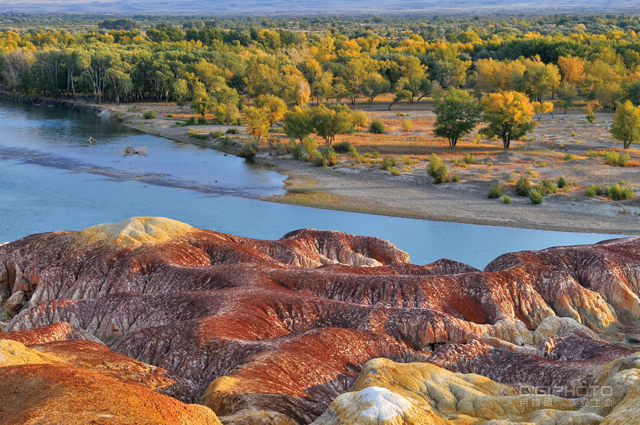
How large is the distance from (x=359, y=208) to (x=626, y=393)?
143ft

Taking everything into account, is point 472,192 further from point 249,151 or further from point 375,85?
point 375,85

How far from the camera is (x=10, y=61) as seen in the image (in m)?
130

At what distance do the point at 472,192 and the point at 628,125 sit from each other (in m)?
26.4

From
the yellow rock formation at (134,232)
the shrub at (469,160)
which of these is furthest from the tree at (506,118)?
the yellow rock formation at (134,232)

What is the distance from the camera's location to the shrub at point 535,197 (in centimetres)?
5874

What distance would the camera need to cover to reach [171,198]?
208ft

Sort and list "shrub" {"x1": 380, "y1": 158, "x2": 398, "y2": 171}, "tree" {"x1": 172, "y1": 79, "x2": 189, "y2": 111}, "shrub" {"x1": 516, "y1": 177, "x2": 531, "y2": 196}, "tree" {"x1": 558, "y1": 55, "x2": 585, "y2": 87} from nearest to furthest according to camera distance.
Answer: "shrub" {"x1": 516, "y1": 177, "x2": 531, "y2": 196}
"shrub" {"x1": 380, "y1": 158, "x2": 398, "y2": 171}
"tree" {"x1": 558, "y1": 55, "x2": 585, "y2": 87}
"tree" {"x1": 172, "y1": 79, "x2": 189, "y2": 111}

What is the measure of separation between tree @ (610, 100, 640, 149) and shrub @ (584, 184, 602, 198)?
19.5 m

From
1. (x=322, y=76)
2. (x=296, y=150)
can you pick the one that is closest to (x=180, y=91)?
(x=322, y=76)

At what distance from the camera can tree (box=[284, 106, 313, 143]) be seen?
8181 cm

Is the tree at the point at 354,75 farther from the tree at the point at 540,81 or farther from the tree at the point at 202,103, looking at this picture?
the tree at the point at 540,81

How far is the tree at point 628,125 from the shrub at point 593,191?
766 inches

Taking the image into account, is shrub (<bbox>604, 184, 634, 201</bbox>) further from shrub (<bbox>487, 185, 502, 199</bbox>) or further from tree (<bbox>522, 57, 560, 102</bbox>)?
tree (<bbox>522, 57, 560, 102</bbox>)

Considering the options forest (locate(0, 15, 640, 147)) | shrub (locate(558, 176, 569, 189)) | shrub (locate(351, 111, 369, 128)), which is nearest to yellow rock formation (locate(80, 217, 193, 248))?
shrub (locate(558, 176, 569, 189))
